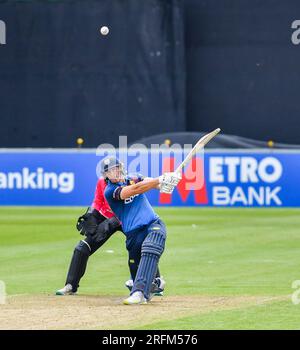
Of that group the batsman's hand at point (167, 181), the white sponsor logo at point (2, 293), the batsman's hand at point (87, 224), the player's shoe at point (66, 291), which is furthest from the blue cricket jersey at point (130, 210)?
the white sponsor logo at point (2, 293)

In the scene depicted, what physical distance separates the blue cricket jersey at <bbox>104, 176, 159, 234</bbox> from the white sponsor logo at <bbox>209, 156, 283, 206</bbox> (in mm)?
13786

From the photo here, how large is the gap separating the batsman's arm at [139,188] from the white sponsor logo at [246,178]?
46.7ft

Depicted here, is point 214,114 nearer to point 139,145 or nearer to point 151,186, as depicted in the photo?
point 139,145

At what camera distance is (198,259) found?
57.2 ft

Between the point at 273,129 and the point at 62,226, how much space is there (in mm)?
9557

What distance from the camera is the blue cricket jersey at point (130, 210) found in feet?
41.4

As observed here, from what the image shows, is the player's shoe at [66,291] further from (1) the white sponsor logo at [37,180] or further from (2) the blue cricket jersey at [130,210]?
(1) the white sponsor logo at [37,180]

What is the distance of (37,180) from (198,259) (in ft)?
34.1

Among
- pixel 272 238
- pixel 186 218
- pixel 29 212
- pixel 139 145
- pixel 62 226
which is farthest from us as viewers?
pixel 139 145

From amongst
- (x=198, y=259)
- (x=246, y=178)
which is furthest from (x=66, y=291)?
(x=246, y=178)

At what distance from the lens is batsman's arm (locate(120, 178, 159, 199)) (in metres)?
12.1

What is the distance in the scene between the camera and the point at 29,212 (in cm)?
2648

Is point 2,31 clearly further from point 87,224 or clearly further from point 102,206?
point 87,224

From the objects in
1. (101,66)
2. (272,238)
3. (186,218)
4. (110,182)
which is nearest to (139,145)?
(101,66)
